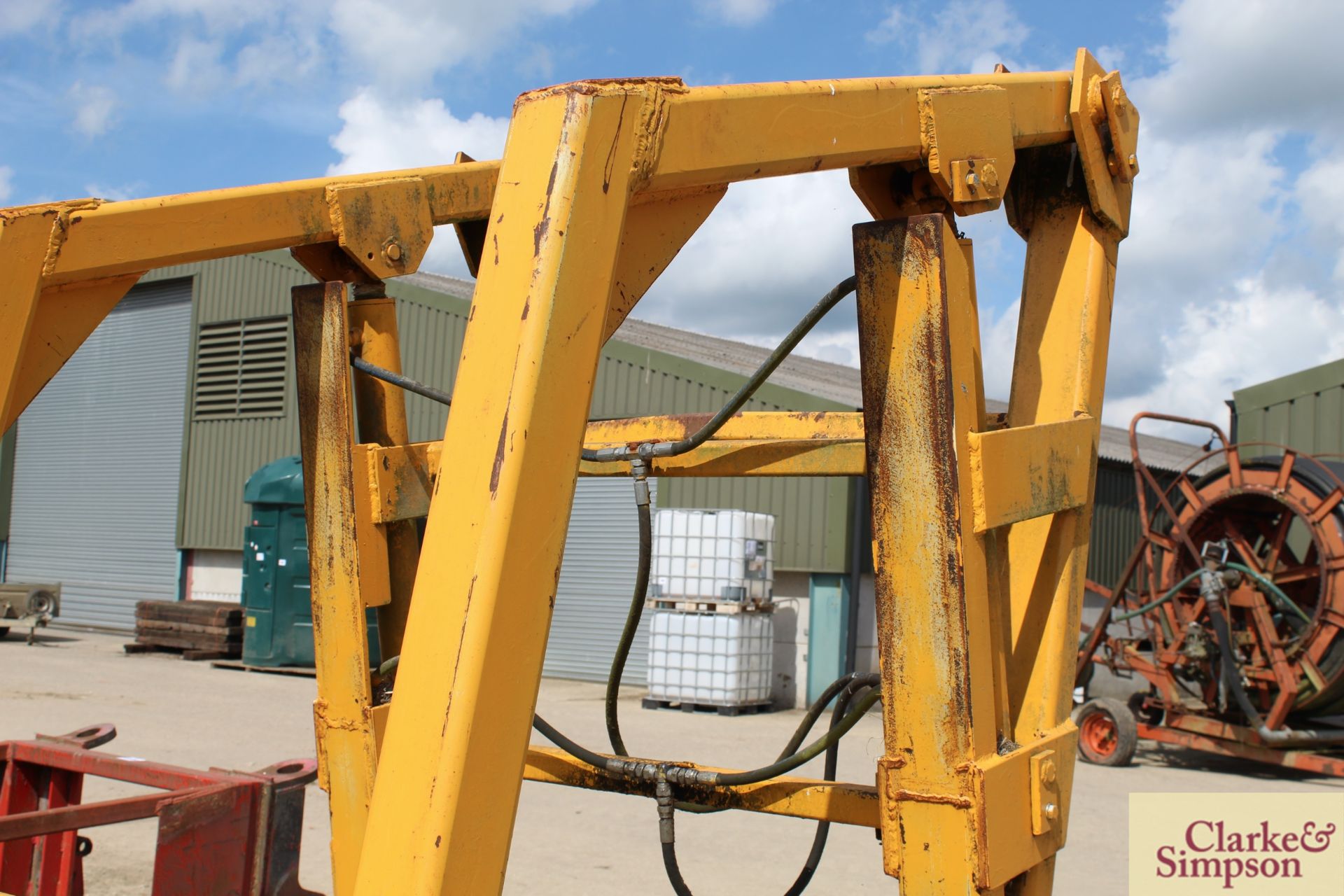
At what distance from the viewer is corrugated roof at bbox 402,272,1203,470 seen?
1758 cm

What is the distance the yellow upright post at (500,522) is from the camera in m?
1.49

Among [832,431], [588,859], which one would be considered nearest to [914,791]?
[832,431]

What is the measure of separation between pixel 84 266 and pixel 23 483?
24483 millimetres

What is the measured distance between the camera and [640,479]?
299cm

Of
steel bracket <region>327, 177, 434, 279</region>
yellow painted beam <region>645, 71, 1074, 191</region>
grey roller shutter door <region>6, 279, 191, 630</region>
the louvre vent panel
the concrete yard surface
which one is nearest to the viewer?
yellow painted beam <region>645, 71, 1074, 191</region>

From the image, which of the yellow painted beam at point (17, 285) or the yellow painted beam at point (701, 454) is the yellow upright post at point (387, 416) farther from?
the yellow painted beam at point (17, 285)

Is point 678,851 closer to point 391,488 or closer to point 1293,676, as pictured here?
point 391,488

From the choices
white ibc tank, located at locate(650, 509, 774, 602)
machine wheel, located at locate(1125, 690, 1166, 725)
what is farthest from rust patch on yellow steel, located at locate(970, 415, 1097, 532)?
white ibc tank, located at locate(650, 509, 774, 602)

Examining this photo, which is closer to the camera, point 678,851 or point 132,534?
point 678,851

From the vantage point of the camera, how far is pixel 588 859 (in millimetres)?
6973

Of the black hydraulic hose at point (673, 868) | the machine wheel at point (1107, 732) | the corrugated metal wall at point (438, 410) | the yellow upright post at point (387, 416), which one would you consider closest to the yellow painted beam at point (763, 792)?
the black hydraulic hose at point (673, 868)

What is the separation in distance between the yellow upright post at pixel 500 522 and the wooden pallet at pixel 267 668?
15290mm

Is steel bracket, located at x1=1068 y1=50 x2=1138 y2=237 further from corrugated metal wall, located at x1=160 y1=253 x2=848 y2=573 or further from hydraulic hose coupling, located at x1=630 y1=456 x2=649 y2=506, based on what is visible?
corrugated metal wall, located at x1=160 y1=253 x2=848 y2=573

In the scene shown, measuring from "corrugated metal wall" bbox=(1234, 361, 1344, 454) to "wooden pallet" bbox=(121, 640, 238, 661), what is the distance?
14126 millimetres
